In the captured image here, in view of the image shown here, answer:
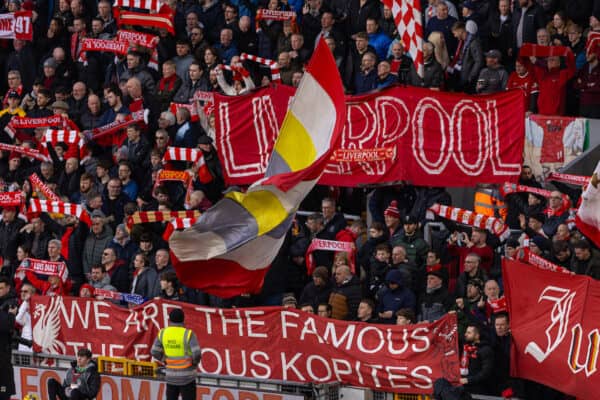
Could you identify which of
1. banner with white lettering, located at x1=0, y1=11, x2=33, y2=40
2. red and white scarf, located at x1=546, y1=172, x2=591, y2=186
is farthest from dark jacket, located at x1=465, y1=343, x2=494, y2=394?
banner with white lettering, located at x1=0, y1=11, x2=33, y2=40

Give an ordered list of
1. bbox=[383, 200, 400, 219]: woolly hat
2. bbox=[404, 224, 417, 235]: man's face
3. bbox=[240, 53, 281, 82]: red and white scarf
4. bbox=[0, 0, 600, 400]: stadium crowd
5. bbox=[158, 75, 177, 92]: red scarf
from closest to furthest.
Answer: bbox=[0, 0, 600, 400]: stadium crowd → bbox=[404, 224, 417, 235]: man's face → bbox=[383, 200, 400, 219]: woolly hat → bbox=[240, 53, 281, 82]: red and white scarf → bbox=[158, 75, 177, 92]: red scarf

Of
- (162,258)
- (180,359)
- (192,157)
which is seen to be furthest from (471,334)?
(192,157)

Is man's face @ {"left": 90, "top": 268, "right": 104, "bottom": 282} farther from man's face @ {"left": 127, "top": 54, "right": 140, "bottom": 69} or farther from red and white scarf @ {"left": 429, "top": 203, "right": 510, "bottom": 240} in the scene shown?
man's face @ {"left": 127, "top": 54, "right": 140, "bottom": 69}

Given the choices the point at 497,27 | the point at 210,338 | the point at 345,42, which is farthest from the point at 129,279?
the point at 497,27

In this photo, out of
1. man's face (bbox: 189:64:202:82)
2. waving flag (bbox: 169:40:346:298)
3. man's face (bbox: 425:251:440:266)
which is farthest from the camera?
man's face (bbox: 189:64:202:82)

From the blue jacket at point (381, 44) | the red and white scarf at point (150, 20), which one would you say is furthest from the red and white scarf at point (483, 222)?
the red and white scarf at point (150, 20)

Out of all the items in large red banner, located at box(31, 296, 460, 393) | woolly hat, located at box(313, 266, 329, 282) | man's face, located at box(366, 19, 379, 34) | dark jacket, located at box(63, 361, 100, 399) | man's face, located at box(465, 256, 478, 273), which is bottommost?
dark jacket, located at box(63, 361, 100, 399)

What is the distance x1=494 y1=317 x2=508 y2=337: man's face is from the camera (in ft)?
53.6

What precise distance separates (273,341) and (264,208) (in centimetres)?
194

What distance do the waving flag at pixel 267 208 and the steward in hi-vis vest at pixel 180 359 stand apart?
25.7 inches

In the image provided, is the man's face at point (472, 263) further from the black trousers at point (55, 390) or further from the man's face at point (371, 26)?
the man's face at point (371, 26)

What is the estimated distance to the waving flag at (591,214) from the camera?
15.7m

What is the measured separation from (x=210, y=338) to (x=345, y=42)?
633 cm

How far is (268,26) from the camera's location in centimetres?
2338
